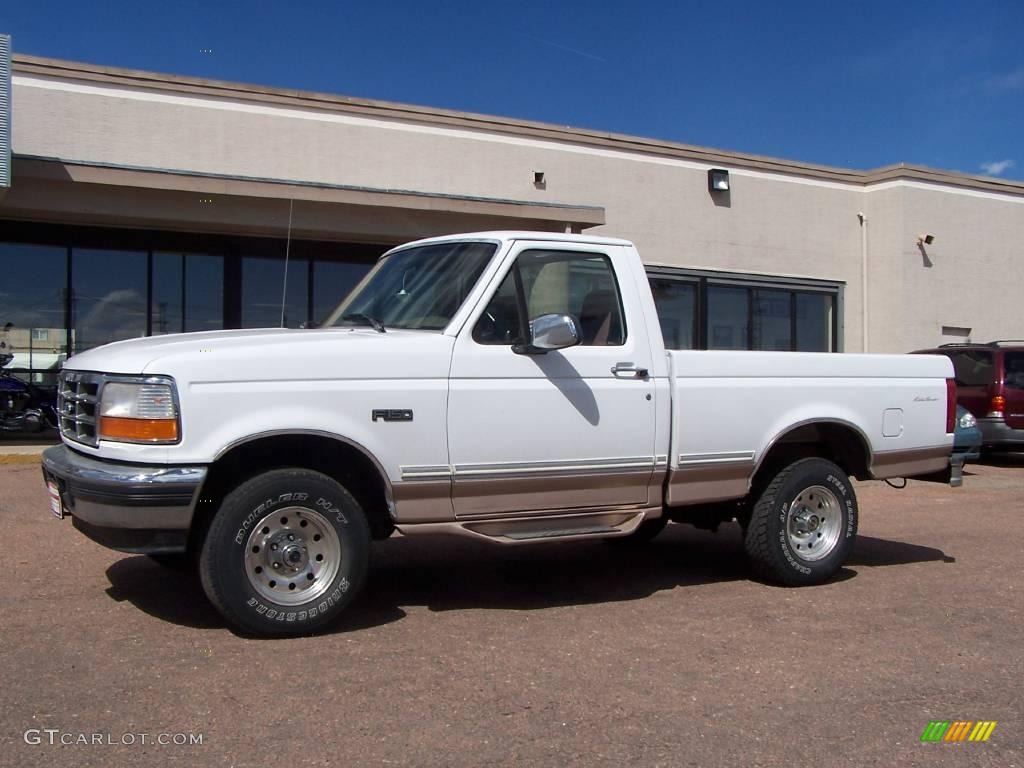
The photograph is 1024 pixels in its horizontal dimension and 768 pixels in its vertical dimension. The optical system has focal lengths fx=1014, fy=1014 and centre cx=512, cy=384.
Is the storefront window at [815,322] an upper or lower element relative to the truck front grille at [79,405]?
upper

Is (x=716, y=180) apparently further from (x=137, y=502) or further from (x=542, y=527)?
(x=137, y=502)

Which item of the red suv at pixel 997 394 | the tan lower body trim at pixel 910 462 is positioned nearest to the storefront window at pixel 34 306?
the tan lower body trim at pixel 910 462

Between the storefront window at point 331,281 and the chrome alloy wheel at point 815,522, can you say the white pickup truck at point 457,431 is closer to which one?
the chrome alloy wheel at point 815,522

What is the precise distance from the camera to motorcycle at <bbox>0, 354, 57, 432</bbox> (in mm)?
13406

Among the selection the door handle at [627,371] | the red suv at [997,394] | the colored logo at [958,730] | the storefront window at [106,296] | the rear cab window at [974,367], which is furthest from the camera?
the storefront window at [106,296]

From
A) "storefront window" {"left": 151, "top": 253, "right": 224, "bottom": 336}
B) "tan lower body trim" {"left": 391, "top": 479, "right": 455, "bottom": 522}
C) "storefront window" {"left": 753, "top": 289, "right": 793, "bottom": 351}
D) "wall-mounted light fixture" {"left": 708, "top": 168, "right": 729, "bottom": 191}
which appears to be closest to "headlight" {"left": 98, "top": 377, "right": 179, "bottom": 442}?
"tan lower body trim" {"left": 391, "top": 479, "right": 455, "bottom": 522}

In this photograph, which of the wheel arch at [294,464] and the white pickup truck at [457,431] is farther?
the wheel arch at [294,464]

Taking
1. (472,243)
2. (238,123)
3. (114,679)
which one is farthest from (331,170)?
(114,679)

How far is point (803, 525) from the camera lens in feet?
21.7

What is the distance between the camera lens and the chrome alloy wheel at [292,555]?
4965mm

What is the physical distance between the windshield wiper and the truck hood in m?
0.10

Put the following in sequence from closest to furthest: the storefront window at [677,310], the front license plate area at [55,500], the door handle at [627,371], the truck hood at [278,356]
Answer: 1. the truck hood at [278,356]
2. the front license plate area at [55,500]
3. the door handle at [627,371]
4. the storefront window at [677,310]
